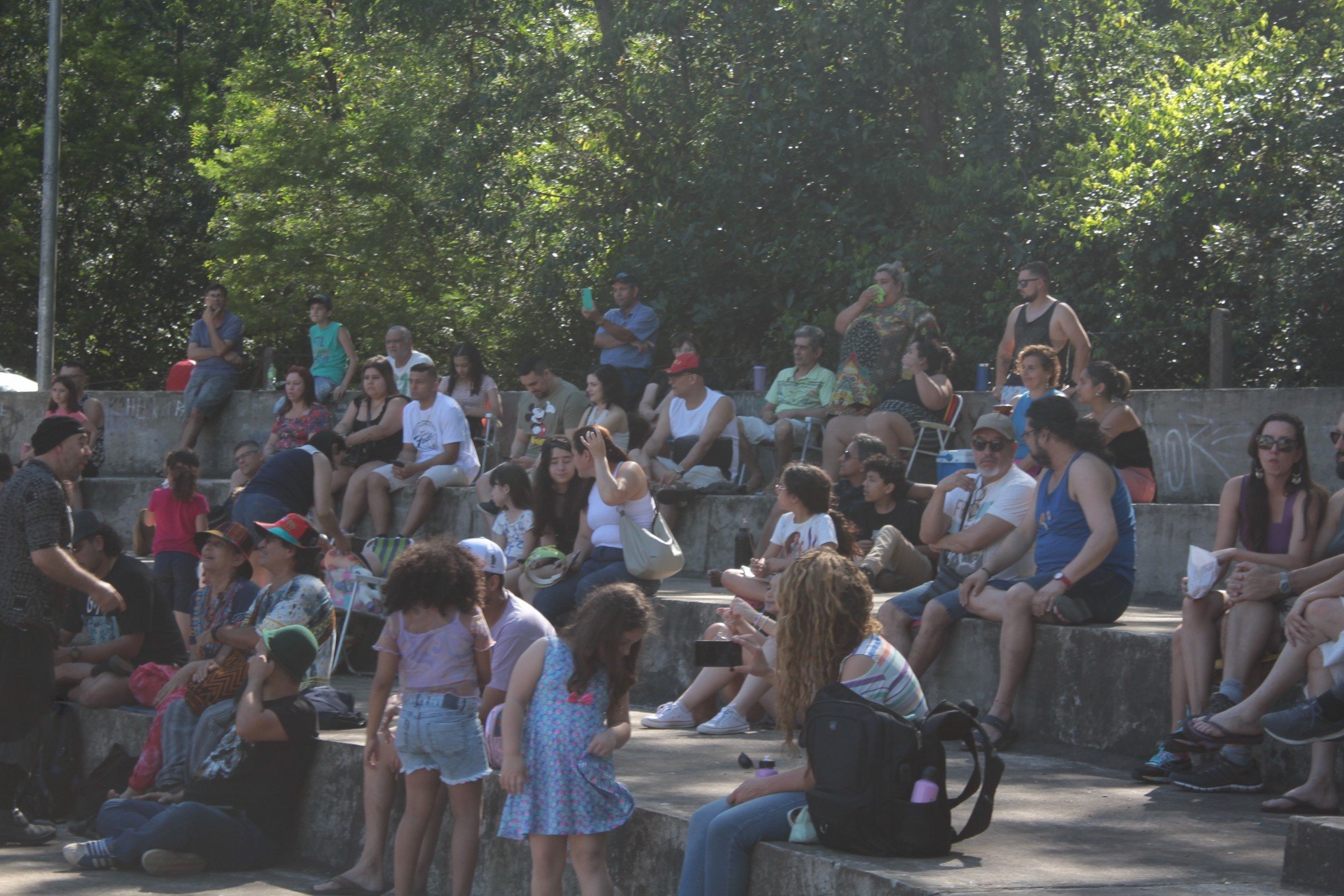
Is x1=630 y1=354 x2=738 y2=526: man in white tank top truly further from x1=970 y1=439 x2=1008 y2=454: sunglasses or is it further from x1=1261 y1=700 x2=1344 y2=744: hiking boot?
x1=1261 y1=700 x2=1344 y2=744: hiking boot

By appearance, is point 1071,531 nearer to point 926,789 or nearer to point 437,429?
point 926,789

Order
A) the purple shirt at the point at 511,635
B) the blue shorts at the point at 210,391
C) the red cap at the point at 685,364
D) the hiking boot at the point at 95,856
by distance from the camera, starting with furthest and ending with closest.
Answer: the blue shorts at the point at 210,391 < the red cap at the point at 685,364 < the hiking boot at the point at 95,856 < the purple shirt at the point at 511,635

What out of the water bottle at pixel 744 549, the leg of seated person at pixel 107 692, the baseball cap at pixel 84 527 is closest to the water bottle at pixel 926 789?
the water bottle at pixel 744 549

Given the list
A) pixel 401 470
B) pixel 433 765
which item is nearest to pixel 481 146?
pixel 401 470

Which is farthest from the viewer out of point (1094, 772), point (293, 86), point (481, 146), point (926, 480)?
point (293, 86)

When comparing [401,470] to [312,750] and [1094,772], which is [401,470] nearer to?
[312,750]

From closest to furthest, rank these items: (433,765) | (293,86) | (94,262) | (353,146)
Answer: (433,765) < (353,146) < (293,86) < (94,262)

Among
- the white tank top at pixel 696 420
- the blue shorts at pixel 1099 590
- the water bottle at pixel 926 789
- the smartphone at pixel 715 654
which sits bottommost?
the water bottle at pixel 926 789

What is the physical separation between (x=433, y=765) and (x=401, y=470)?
6076 mm

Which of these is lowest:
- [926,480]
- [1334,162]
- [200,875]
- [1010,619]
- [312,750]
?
[200,875]

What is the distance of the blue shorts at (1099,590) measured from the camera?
7.07m

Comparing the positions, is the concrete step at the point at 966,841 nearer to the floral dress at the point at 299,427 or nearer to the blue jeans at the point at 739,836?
the blue jeans at the point at 739,836

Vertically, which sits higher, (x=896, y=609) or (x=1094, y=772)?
(x=896, y=609)

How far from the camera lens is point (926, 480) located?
36.5 feet
